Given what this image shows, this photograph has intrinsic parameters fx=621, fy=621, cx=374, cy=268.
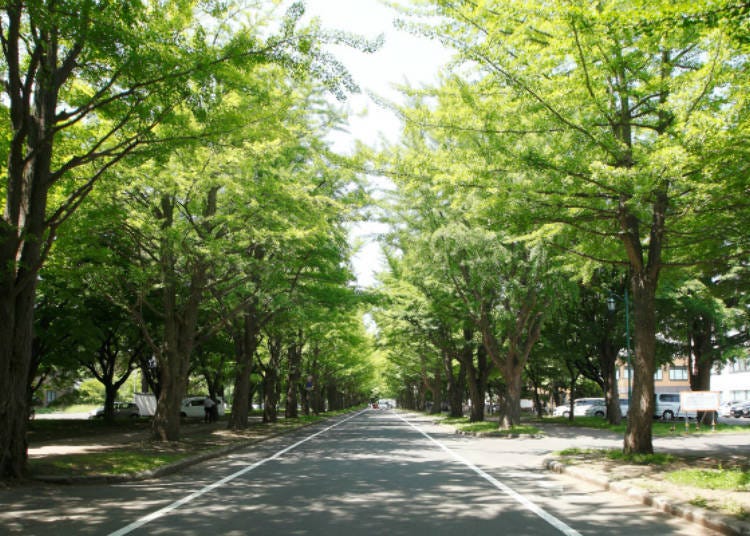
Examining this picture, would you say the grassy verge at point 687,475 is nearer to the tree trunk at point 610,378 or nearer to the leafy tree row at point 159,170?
the leafy tree row at point 159,170

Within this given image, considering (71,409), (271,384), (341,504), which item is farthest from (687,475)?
(71,409)

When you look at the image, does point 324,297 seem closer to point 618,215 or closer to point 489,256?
point 489,256

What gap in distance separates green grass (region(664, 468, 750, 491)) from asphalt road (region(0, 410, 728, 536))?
1.21m

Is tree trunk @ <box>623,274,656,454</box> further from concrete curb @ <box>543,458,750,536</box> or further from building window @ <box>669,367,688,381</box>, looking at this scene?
building window @ <box>669,367,688,381</box>

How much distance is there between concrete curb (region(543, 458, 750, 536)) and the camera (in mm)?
6418

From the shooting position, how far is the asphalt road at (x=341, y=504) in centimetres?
704

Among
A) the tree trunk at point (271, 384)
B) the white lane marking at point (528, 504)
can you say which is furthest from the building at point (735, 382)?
the white lane marking at point (528, 504)

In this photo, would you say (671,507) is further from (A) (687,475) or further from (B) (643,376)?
(B) (643,376)

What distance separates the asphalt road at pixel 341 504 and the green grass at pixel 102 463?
2.69 feet

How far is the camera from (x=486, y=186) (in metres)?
12.0

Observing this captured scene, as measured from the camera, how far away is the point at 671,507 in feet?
25.5

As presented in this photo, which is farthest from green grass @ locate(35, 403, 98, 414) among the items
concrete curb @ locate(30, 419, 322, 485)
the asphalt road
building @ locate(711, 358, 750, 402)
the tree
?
the tree

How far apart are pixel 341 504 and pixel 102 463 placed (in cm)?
676

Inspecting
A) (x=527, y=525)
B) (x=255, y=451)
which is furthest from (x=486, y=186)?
(x=255, y=451)
